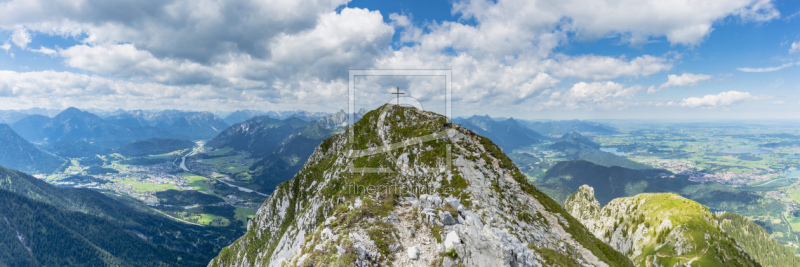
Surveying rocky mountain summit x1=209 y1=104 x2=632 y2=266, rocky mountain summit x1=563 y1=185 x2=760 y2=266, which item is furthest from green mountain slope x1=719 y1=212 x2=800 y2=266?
rocky mountain summit x1=209 y1=104 x2=632 y2=266

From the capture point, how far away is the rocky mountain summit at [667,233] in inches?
3888

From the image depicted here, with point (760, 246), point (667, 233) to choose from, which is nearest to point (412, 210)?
point (667, 233)

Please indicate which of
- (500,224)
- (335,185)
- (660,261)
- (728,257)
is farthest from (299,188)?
(728,257)

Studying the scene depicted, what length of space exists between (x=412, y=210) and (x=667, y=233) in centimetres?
12244

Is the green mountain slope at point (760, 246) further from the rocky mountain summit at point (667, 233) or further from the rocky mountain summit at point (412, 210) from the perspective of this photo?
the rocky mountain summit at point (412, 210)

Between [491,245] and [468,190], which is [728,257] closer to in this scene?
[468,190]

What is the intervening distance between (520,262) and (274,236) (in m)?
107

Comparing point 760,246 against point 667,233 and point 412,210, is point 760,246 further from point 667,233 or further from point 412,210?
point 412,210

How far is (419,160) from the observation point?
84938mm

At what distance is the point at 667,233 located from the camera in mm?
108000

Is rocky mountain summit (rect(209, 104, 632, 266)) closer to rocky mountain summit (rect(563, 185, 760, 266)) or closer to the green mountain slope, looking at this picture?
rocky mountain summit (rect(563, 185, 760, 266))

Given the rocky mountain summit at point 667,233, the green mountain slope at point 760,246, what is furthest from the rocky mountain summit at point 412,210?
the green mountain slope at point 760,246

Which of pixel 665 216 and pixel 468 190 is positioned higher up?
pixel 468 190

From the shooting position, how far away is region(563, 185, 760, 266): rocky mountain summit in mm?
98750
